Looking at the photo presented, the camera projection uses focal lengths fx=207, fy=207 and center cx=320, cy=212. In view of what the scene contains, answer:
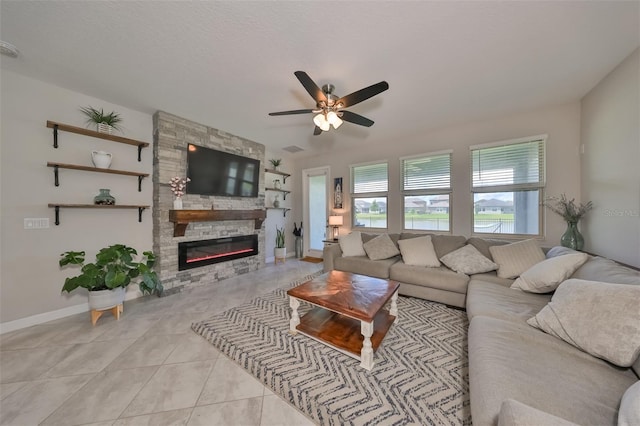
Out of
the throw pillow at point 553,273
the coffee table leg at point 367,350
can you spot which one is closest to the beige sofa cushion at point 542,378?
the coffee table leg at point 367,350

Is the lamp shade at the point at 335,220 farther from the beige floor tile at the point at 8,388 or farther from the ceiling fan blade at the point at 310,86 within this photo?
the beige floor tile at the point at 8,388

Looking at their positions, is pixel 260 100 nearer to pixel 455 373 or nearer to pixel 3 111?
pixel 3 111

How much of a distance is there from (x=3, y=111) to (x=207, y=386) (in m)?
3.35

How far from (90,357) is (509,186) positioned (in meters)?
5.28

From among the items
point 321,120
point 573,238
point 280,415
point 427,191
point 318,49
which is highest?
point 318,49

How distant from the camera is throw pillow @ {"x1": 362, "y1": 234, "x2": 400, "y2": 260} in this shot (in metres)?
3.13

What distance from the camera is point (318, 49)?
179cm

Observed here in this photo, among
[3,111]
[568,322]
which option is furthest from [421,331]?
[3,111]

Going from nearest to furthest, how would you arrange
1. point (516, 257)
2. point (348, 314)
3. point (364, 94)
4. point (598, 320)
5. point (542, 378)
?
point (542, 378) → point (598, 320) → point (348, 314) → point (364, 94) → point (516, 257)

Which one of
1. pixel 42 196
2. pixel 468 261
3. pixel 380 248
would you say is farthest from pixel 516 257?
pixel 42 196

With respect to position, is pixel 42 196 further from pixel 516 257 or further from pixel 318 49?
pixel 516 257

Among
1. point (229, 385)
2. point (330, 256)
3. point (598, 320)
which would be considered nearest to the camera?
point (598, 320)

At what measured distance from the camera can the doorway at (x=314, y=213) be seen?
5.33 meters

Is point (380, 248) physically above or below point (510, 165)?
below
